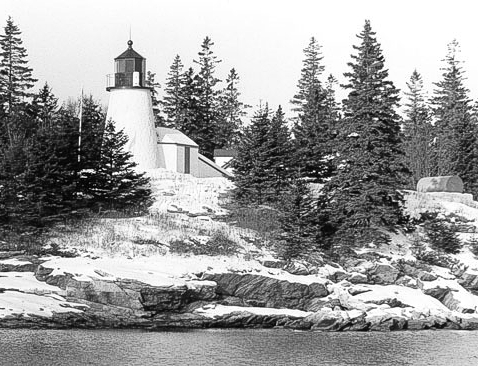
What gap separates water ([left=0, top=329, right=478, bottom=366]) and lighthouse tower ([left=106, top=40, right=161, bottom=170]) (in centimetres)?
1773

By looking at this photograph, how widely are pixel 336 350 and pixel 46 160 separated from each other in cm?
1537

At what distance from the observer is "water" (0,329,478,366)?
20.9 meters

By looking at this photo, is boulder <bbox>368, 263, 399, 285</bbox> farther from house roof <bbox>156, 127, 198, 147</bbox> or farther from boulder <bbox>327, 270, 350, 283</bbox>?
house roof <bbox>156, 127, 198, 147</bbox>

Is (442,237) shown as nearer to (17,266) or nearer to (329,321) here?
(329,321)

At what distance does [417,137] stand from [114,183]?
3090cm

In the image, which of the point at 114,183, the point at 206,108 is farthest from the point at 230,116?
the point at 114,183

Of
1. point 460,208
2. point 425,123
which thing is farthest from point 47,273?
point 425,123

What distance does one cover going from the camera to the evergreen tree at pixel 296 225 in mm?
32812

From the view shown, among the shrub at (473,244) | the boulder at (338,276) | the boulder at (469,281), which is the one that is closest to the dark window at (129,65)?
the boulder at (338,276)

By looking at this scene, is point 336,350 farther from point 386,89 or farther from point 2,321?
point 386,89

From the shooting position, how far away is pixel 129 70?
42.9 m

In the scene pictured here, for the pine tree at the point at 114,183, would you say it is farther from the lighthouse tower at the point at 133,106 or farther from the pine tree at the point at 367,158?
the pine tree at the point at 367,158

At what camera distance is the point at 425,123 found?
71938mm

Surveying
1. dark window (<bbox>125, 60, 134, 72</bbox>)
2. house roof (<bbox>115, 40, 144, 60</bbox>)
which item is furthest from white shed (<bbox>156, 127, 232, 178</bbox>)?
house roof (<bbox>115, 40, 144, 60</bbox>)
